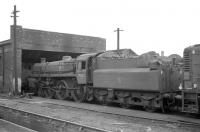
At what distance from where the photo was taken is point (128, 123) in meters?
11.3

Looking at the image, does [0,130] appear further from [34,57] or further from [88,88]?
[34,57]

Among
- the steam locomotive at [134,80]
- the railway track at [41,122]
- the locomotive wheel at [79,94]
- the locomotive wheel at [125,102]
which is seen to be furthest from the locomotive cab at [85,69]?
the railway track at [41,122]

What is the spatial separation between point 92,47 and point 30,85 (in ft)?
26.3

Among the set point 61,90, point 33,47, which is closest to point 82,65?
point 61,90

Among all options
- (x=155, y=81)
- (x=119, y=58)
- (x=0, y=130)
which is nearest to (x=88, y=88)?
(x=119, y=58)

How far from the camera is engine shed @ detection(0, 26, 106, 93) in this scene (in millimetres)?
25531

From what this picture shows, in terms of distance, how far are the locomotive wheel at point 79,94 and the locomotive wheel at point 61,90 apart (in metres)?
1.14

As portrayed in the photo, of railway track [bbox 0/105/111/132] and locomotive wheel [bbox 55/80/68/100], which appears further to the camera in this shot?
locomotive wheel [bbox 55/80/68/100]

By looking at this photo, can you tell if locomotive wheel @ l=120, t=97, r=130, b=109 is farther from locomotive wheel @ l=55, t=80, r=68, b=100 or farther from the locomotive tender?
locomotive wheel @ l=55, t=80, r=68, b=100

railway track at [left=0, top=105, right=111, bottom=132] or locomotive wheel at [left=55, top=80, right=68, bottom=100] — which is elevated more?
locomotive wheel at [left=55, top=80, right=68, bottom=100]

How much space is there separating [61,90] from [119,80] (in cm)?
741

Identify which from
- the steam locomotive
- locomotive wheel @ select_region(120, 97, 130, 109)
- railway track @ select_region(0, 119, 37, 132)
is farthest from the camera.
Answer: locomotive wheel @ select_region(120, 97, 130, 109)

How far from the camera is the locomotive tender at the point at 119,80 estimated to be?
14602mm

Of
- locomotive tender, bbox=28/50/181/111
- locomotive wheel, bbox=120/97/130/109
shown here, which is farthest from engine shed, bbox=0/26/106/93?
locomotive wheel, bbox=120/97/130/109
